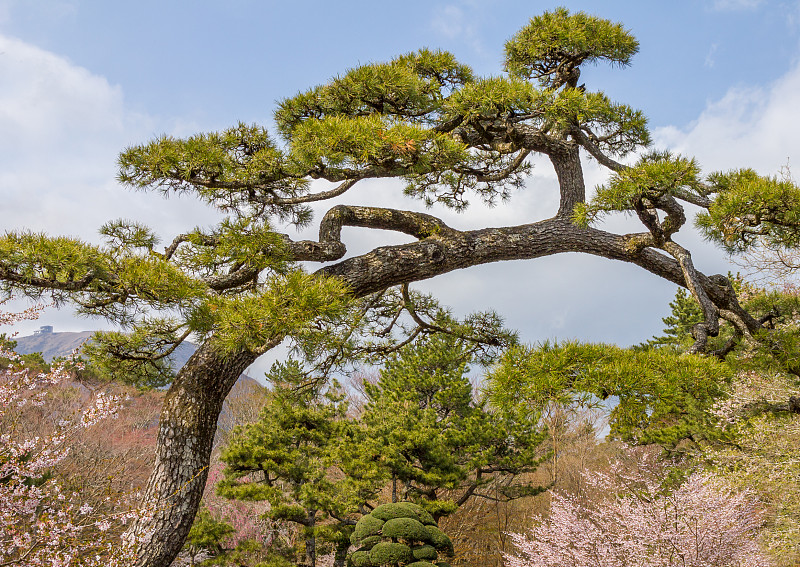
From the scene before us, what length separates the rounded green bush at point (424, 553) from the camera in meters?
4.73

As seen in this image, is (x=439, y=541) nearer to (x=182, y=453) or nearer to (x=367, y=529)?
(x=367, y=529)

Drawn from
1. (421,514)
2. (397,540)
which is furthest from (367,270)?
(397,540)

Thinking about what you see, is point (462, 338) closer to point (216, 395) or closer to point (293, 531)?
point (216, 395)

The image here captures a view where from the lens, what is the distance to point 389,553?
4617mm

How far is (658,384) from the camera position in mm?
2494

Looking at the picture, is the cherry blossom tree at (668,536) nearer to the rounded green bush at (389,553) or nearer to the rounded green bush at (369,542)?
the rounded green bush at (389,553)

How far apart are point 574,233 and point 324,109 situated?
6.68ft

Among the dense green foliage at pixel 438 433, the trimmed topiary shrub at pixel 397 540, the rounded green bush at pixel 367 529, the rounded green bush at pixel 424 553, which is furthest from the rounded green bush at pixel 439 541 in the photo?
the dense green foliage at pixel 438 433

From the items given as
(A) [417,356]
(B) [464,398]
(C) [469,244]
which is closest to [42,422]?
(A) [417,356]

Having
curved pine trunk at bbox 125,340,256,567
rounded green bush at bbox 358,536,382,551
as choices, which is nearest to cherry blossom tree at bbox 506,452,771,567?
rounded green bush at bbox 358,536,382,551

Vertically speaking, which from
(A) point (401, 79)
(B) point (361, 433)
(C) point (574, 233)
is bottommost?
(B) point (361, 433)

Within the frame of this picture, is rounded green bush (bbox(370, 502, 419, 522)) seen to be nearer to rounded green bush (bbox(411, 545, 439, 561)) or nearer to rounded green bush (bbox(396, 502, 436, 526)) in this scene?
rounded green bush (bbox(396, 502, 436, 526))

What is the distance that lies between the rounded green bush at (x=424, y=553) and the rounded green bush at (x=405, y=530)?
11cm

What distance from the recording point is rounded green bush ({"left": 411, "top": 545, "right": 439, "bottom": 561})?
4734 millimetres
